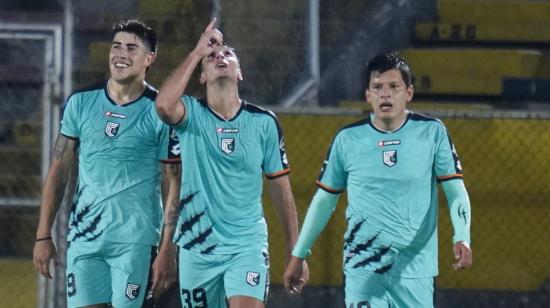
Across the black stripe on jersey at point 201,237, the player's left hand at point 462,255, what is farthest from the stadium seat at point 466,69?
the player's left hand at point 462,255

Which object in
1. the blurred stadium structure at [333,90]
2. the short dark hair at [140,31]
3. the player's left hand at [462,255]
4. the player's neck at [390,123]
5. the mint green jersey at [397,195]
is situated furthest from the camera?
the blurred stadium structure at [333,90]

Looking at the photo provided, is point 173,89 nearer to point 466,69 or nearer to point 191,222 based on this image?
point 191,222

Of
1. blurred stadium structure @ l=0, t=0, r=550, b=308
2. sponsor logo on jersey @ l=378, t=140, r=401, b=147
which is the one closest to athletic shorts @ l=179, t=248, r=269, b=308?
sponsor logo on jersey @ l=378, t=140, r=401, b=147

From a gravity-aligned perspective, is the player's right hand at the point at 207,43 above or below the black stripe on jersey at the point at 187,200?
above

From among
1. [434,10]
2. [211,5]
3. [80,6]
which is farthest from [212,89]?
[434,10]

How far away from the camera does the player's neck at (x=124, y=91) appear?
693 cm

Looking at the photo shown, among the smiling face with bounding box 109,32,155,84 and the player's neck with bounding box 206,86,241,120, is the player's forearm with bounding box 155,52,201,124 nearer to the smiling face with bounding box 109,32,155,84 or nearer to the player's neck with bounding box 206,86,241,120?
the player's neck with bounding box 206,86,241,120

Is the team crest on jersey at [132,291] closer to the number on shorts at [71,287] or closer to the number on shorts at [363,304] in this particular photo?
the number on shorts at [71,287]

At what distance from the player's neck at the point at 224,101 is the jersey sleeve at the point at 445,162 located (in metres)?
1.13

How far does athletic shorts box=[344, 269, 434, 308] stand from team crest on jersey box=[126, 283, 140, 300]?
1.25 metres

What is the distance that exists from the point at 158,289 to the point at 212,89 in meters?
1.15

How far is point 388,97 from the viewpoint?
6.44m

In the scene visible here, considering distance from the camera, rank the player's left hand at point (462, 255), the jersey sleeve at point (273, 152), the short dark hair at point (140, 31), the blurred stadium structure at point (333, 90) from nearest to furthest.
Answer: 1. the player's left hand at point (462, 255)
2. the jersey sleeve at point (273, 152)
3. the short dark hair at point (140, 31)
4. the blurred stadium structure at point (333, 90)

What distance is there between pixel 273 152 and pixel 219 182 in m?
0.40
